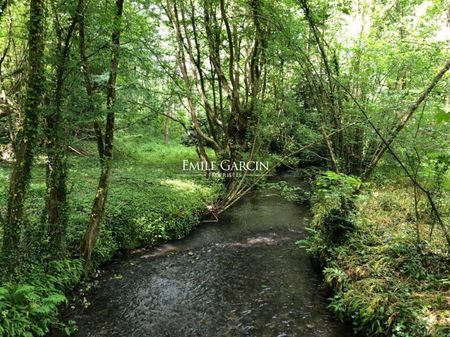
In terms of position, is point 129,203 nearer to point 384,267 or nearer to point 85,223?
point 85,223

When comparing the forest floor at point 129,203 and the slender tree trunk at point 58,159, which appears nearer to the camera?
the slender tree trunk at point 58,159

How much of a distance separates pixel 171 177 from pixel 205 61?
5.83 metres

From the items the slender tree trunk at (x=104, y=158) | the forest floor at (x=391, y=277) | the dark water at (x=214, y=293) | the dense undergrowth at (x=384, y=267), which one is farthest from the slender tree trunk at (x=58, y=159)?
the forest floor at (x=391, y=277)

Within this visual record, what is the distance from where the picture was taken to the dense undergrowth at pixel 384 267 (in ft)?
13.9

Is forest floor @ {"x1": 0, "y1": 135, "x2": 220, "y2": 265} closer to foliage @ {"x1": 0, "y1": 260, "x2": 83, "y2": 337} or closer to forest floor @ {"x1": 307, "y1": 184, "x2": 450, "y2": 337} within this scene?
foliage @ {"x1": 0, "y1": 260, "x2": 83, "y2": 337}

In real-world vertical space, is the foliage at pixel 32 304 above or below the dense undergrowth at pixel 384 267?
below

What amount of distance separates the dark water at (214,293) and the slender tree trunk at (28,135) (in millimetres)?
1788

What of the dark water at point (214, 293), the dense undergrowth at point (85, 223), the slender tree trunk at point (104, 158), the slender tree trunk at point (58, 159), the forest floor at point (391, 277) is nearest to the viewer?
the forest floor at point (391, 277)

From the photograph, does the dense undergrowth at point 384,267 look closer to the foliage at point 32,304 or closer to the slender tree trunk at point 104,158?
the slender tree trunk at point 104,158

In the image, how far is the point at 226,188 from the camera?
39.0ft

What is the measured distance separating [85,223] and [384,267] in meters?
6.28

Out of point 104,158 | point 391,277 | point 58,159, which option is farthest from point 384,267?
point 58,159

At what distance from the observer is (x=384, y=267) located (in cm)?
535

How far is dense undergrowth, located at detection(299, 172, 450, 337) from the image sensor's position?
424cm
